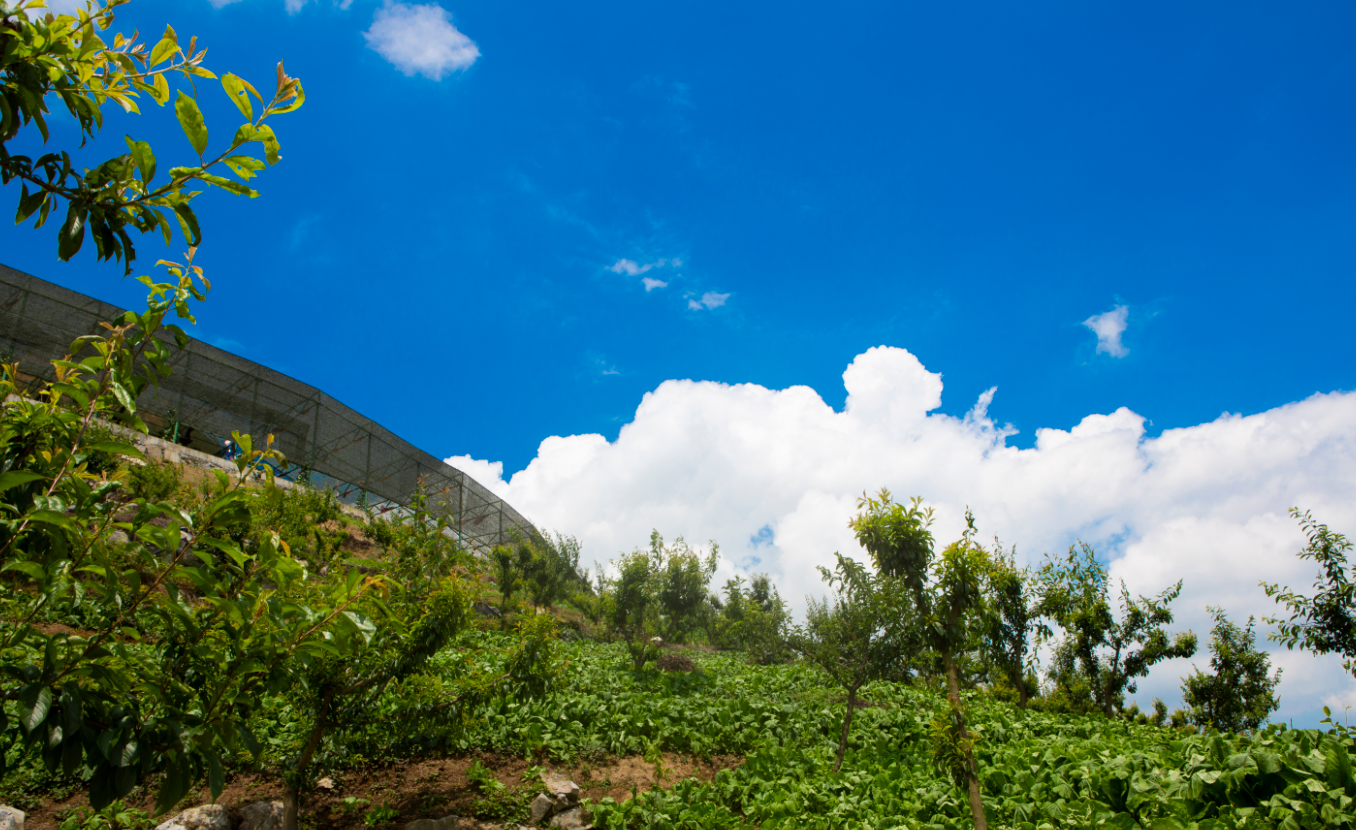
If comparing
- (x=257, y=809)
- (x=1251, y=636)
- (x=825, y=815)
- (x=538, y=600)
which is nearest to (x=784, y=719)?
(x=825, y=815)

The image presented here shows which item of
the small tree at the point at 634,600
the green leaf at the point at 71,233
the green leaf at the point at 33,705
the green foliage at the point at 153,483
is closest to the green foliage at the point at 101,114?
the green leaf at the point at 71,233

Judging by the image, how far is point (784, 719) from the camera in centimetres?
1438

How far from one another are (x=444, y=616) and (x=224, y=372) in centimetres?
2092

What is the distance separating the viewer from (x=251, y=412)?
24969 mm

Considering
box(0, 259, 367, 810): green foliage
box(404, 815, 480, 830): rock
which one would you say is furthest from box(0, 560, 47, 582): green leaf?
box(404, 815, 480, 830): rock

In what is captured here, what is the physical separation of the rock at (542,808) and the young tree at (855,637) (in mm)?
5086

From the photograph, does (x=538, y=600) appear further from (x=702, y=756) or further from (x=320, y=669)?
(x=320, y=669)

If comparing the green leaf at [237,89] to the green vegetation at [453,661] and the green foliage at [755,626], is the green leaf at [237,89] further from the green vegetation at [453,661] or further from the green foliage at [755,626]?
the green foliage at [755,626]

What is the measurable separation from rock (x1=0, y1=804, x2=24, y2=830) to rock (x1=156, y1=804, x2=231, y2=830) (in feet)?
4.15

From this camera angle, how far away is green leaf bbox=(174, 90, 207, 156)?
7.38 feet

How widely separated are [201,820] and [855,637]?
10.6m

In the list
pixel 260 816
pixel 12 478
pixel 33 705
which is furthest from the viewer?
pixel 260 816

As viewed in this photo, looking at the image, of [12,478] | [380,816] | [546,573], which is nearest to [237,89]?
[12,478]

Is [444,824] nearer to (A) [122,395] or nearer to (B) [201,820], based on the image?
(B) [201,820]
